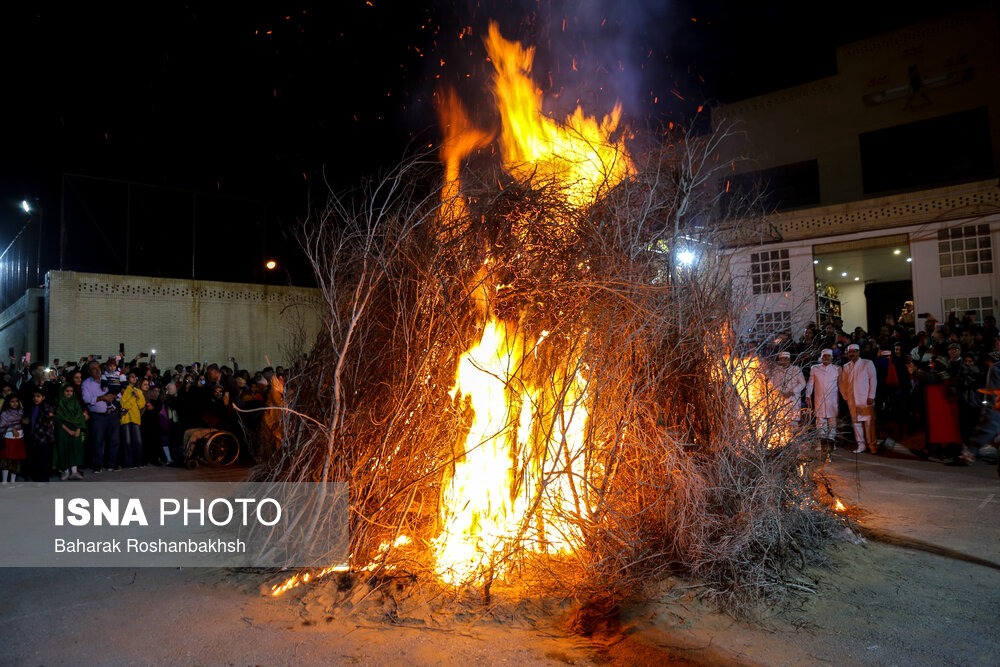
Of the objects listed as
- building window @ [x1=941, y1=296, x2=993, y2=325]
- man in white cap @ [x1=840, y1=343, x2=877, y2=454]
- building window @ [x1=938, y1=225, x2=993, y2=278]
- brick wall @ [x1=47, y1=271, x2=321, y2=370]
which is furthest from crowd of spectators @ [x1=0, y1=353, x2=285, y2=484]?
building window @ [x1=938, y1=225, x2=993, y2=278]

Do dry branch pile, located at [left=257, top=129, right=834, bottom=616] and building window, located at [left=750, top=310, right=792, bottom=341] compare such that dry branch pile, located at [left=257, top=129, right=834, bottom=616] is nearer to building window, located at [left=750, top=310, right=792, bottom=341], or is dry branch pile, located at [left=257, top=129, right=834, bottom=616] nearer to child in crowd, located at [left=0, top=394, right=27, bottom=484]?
building window, located at [left=750, top=310, right=792, bottom=341]

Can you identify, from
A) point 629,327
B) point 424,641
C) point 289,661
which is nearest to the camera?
point 289,661

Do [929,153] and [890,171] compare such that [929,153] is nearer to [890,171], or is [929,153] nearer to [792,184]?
[890,171]

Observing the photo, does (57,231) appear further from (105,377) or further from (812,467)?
(812,467)

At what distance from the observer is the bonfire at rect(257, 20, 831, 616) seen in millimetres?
4738

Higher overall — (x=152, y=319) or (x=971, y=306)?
(x=152, y=319)

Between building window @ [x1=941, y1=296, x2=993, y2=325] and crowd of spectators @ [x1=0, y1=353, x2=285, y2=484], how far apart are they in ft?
52.5

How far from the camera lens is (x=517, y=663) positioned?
11.9ft

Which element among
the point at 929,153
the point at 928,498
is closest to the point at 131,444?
the point at 928,498

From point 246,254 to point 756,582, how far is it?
22.1 m

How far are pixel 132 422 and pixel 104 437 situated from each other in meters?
0.48

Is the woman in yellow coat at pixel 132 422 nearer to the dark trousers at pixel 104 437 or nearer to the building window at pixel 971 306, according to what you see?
the dark trousers at pixel 104 437

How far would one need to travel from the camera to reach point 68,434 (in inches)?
393

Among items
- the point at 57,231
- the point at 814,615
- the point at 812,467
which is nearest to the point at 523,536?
the point at 814,615
